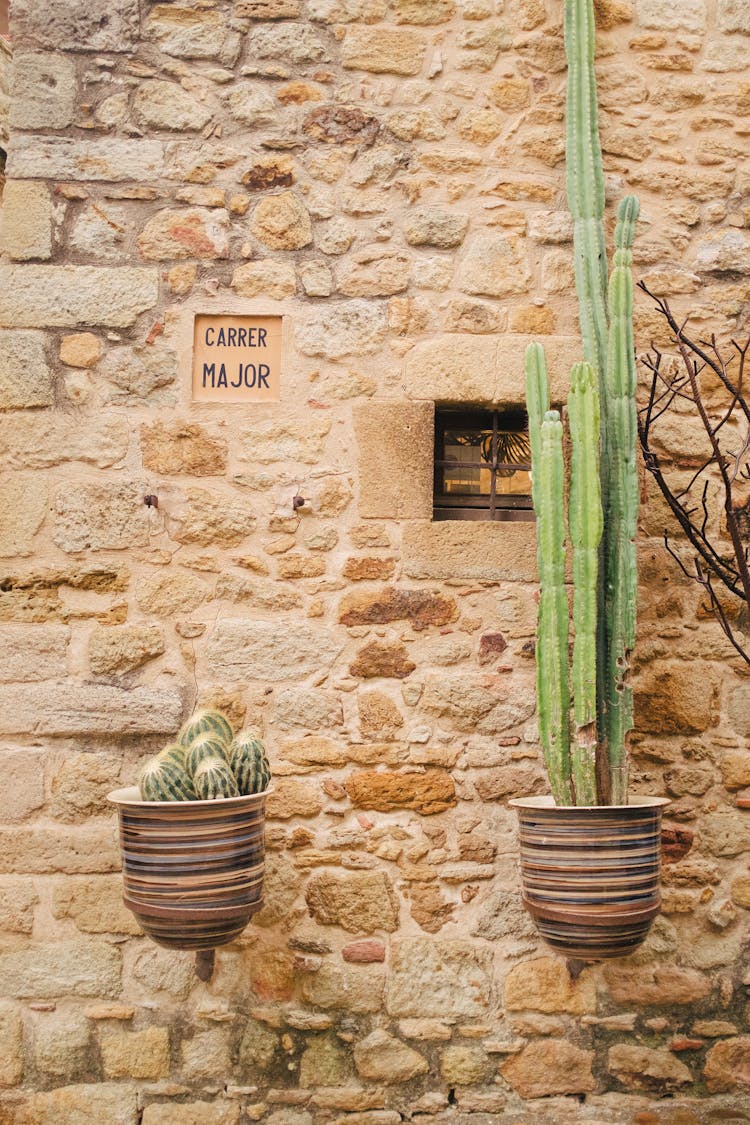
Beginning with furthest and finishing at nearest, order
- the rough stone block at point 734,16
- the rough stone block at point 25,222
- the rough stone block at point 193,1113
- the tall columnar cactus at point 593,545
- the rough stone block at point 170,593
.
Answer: the rough stone block at point 734,16, the rough stone block at point 25,222, the rough stone block at point 170,593, the rough stone block at point 193,1113, the tall columnar cactus at point 593,545

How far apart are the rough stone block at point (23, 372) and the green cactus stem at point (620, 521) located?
A: 5.49 feet

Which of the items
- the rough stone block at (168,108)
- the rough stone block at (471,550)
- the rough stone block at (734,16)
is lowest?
the rough stone block at (471,550)

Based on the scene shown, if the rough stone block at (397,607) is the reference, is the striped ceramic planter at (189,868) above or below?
below

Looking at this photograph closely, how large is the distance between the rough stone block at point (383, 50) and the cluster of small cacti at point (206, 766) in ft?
6.82

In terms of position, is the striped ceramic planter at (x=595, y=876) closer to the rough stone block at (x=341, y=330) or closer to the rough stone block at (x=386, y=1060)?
the rough stone block at (x=386, y=1060)


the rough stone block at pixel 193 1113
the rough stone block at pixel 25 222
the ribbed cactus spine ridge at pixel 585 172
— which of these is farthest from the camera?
the rough stone block at pixel 25 222

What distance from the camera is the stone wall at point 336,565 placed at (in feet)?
8.73

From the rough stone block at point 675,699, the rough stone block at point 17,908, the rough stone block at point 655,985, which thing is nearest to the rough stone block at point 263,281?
the rough stone block at point 675,699

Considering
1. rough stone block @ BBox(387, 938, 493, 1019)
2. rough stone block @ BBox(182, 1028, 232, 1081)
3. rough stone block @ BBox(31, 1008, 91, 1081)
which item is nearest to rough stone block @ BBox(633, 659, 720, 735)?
rough stone block @ BBox(387, 938, 493, 1019)

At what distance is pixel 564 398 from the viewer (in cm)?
294

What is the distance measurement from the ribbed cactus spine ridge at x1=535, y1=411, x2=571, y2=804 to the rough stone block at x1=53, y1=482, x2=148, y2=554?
1.20 metres

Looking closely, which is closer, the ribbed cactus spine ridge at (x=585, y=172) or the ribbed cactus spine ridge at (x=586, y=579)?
the ribbed cactus spine ridge at (x=586, y=579)

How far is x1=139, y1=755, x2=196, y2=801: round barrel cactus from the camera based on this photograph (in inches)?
92.7

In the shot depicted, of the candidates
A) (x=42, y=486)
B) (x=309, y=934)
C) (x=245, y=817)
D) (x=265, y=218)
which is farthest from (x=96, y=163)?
(x=309, y=934)
